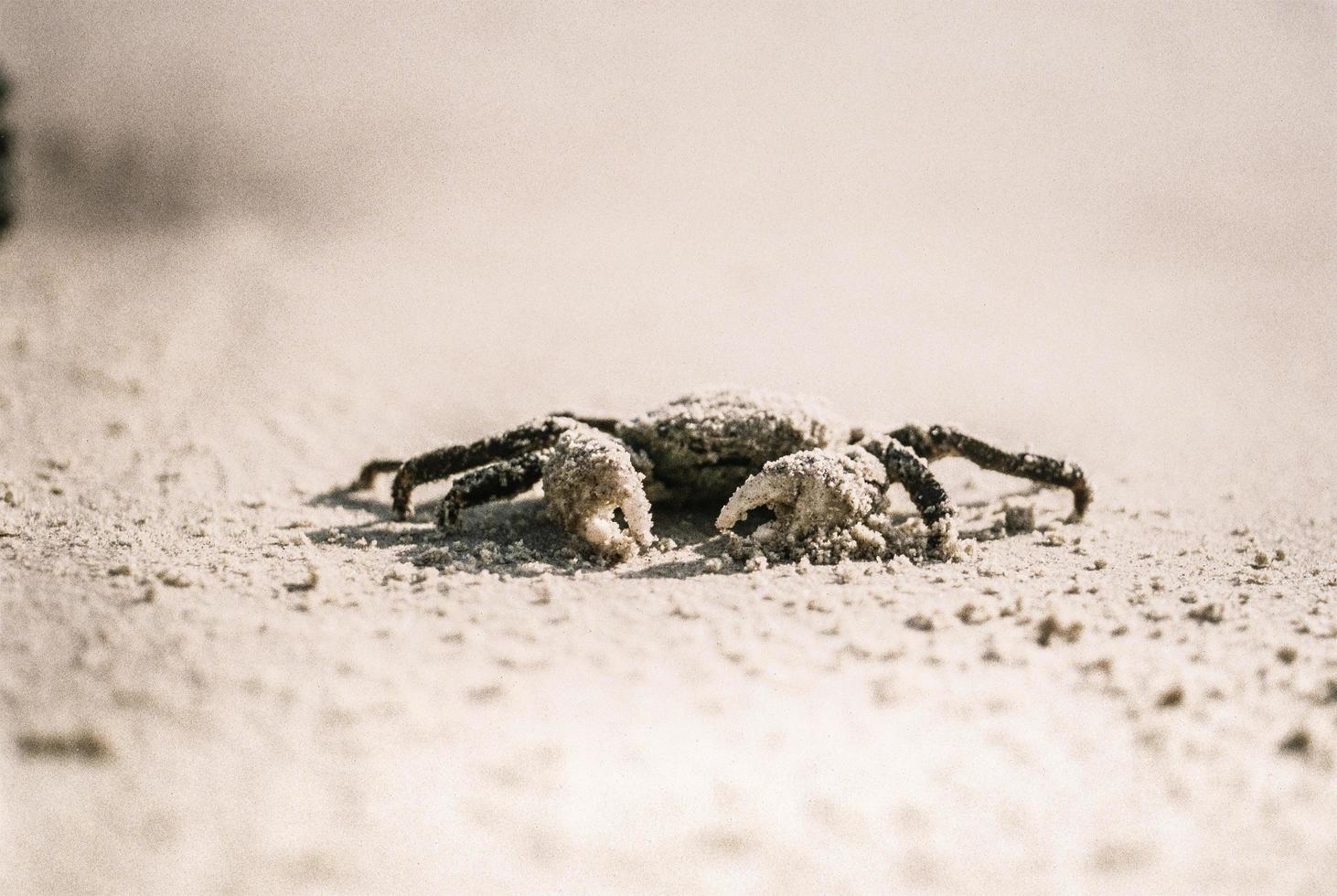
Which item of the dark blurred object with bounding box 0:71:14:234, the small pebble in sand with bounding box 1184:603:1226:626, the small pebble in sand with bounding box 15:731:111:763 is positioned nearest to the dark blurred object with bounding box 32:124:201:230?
the dark blurred object with bounding box 0:71:14:234

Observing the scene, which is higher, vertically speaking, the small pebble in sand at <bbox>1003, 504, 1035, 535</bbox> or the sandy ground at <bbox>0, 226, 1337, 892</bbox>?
the small pebble in sand at <bbox>1003, 504, 1035, 535</bbox>

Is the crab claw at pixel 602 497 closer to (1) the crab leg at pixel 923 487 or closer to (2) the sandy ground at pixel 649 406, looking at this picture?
(2) the sandy ground at pixel 649 406

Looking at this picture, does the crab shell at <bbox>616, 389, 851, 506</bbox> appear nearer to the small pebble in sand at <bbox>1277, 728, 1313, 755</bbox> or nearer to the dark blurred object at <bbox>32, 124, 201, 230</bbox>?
the small pebble in sand at <bbox>1277, 728, 1313, 755</bbox>

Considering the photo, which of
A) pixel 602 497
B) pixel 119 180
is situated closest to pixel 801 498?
pixel 602 497

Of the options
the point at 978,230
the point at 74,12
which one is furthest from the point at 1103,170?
the point at 74,12

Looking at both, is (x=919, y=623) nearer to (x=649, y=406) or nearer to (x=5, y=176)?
(x=649, y=406)

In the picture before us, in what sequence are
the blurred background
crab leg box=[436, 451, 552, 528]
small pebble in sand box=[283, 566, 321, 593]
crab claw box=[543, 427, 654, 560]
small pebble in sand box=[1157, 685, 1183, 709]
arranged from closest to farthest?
small pebble in sand box=[1157, 685, 1183, 709] < small pebble in sand box=[283, 566, 321, 593] < crab claw box=[543, 427, 654, 560] < crab leg box=[436, 451, 552, 528] < the blurred background
